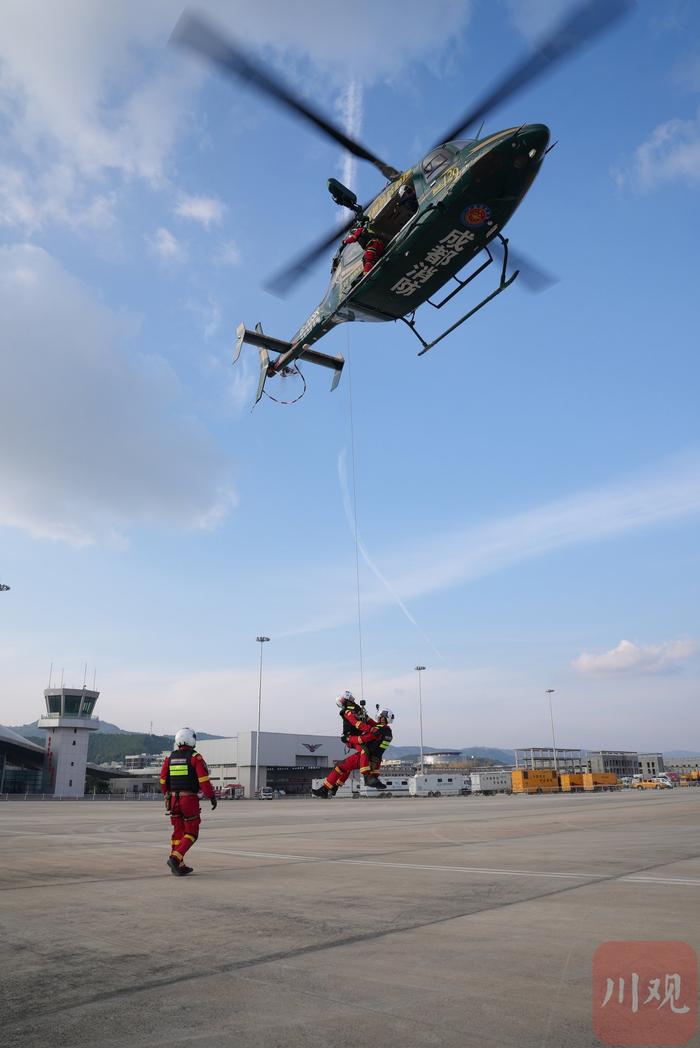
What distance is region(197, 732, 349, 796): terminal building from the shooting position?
296 ft

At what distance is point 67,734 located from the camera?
262 feet

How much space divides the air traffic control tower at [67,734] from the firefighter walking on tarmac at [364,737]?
75856 mm

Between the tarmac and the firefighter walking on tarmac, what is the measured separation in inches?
60.7

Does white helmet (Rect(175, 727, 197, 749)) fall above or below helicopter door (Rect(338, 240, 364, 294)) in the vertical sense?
below

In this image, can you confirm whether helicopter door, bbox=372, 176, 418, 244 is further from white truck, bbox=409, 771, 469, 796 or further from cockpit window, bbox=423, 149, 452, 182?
white truck, bbox=409, 771, 469, 796

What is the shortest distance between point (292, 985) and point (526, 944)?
1920 millimetres

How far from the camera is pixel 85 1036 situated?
3.31m

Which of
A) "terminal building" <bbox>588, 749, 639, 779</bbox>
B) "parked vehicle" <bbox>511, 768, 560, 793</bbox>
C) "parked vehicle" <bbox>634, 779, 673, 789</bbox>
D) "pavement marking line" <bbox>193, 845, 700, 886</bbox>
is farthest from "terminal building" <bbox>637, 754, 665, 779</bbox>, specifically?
"pavement marking line" <bbox>193, 845, 700, 886</bbox>

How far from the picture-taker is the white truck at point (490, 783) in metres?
69.6

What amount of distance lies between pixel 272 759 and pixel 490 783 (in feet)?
112

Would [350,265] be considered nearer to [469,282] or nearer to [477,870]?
[469,282]

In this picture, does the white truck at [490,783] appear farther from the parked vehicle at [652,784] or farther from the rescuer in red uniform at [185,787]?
the rescuer in red uniform at [185,787]

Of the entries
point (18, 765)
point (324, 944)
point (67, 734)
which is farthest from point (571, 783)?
point (324, 944)

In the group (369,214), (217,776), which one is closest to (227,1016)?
(369,214)
